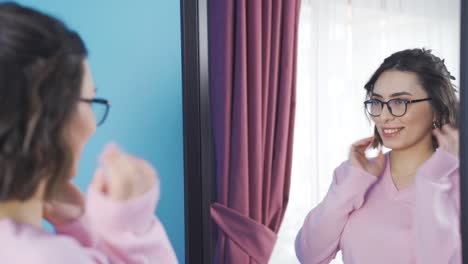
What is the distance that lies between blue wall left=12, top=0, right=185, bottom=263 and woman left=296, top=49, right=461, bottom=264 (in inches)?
18.4

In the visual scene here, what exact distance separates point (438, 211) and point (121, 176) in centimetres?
77

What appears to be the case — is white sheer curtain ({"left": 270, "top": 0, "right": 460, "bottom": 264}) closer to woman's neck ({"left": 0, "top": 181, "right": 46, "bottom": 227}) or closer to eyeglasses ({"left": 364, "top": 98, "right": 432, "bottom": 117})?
eyeglasses ({"left": 364, "top": 98, "right": 432, "bottom": 117})

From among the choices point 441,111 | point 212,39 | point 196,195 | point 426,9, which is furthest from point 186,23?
point 426,9

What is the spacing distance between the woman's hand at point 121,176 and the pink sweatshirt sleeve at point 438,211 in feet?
2.22

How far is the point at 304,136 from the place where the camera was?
1955mm

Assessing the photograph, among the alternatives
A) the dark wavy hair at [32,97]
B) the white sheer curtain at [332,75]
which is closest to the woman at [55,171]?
the dark wavy hair at [32,97]

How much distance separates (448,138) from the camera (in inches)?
52.2

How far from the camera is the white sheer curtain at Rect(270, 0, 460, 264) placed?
6.31 feet

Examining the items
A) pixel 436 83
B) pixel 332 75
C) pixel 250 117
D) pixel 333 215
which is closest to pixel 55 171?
pixel 250 117

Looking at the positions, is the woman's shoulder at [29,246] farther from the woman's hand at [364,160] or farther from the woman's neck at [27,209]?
the woman's hand at [364,160]

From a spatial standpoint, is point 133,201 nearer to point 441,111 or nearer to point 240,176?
point 240,176

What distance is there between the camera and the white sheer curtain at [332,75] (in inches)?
75.7

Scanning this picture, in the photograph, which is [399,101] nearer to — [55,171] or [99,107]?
[99,107]

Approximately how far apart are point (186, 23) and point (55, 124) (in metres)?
0.56
